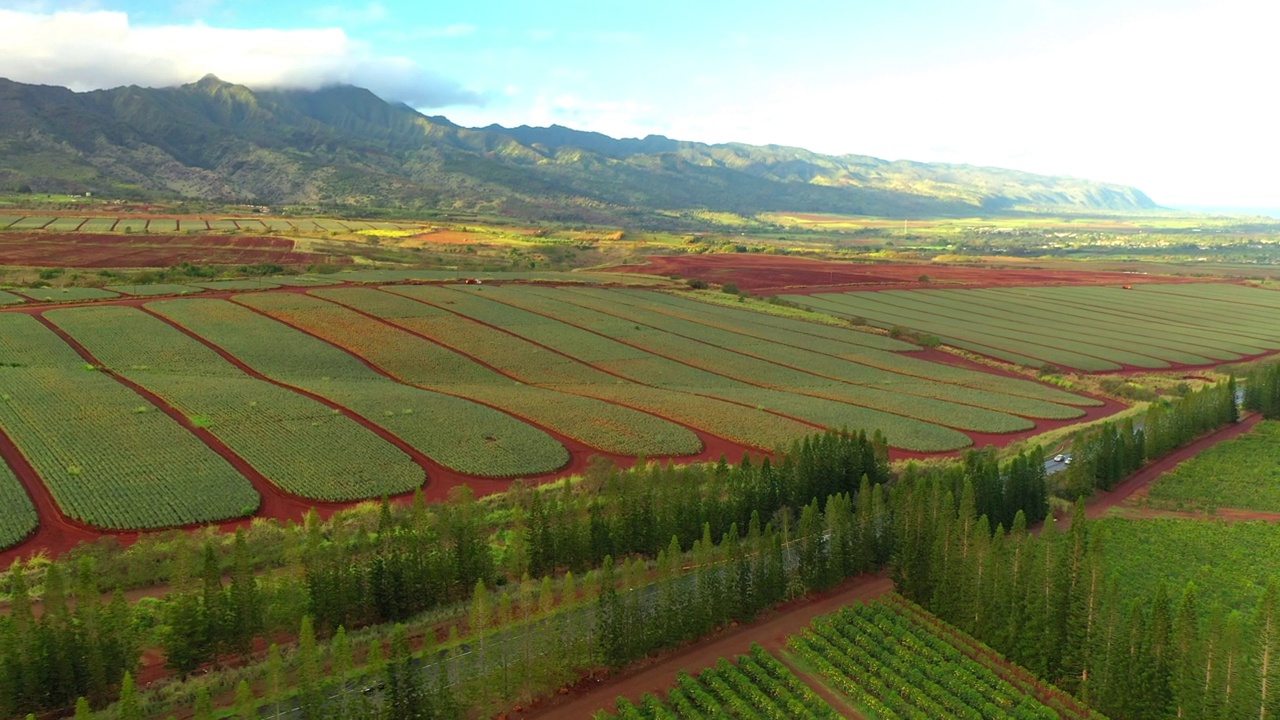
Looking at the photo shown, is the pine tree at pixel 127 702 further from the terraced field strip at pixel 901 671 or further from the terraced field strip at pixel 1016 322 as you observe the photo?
the terraced field strip at pixel 1016 322

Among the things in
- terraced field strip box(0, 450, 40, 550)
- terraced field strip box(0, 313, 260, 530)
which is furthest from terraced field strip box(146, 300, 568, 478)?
terraced field strip box(0, 450, 40, 550)

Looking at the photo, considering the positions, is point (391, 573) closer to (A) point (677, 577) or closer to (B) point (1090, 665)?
(A) point (677, 577)

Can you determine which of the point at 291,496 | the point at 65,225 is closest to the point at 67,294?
the point at 291,496

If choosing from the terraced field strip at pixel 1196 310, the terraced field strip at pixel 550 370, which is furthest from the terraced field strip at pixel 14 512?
the terraced field strip at pixel 1196 310

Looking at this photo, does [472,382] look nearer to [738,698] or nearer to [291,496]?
[291,496]

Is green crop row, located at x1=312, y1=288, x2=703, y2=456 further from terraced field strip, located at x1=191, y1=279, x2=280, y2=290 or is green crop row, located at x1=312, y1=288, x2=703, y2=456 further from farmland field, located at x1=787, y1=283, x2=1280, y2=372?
farmland field, located at x1=787, y1=283, x2=1280, y2=372

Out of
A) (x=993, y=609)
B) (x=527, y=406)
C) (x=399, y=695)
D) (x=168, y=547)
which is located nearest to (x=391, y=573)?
(x=399, y=695)
